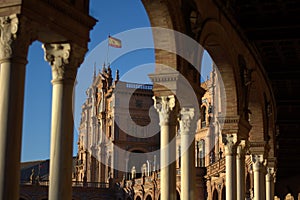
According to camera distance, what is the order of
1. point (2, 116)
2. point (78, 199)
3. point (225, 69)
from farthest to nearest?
point (78, 199) → point (225, 69) → point (2, 116)

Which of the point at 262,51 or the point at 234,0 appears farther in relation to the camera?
the point at 262,51

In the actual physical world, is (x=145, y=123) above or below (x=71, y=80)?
above

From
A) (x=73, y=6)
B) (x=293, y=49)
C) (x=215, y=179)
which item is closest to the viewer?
(x=73, y=6)

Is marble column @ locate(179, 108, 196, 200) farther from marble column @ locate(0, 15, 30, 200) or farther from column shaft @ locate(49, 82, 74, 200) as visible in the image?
marble column @ locate(0, 15, 30, 200)

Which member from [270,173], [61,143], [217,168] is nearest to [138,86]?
[217,168]

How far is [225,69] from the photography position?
A: 57.5 ft

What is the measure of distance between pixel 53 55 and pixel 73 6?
83 cm

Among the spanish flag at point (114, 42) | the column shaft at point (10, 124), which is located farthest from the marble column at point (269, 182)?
the spanish flag at point (114, 42)

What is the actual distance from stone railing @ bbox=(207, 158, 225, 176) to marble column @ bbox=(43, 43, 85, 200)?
31.6 m

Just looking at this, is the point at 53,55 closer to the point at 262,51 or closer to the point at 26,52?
the point at 26,52

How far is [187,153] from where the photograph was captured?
45.3 feet

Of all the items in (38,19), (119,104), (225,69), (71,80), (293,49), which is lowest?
(71,80)

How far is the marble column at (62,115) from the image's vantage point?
8.93 meters

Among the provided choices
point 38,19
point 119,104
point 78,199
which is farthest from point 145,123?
point 38,19
